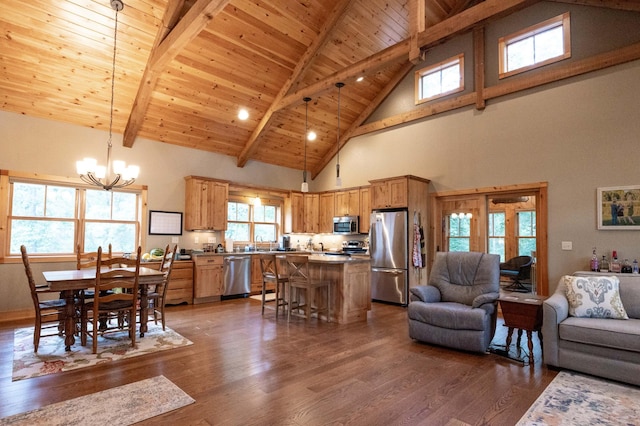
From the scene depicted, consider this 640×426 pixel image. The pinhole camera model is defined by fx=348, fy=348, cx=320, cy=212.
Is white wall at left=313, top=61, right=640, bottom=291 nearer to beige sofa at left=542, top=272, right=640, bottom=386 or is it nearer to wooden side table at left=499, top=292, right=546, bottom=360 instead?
beige sofa at left=542, top=272, right=640, bottom=386

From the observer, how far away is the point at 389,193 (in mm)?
6840

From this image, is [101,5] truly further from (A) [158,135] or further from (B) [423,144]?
(B) [423,144]

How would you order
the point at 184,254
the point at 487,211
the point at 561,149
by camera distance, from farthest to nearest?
1. the point at 184,254
2. the point at 487,211
3. the point at 561,149

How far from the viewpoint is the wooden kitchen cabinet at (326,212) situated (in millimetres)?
8578

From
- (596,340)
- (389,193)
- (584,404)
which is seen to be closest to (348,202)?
(389,193)

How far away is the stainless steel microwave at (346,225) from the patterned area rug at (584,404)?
504 cm

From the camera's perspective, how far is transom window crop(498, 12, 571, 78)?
537 centimetres

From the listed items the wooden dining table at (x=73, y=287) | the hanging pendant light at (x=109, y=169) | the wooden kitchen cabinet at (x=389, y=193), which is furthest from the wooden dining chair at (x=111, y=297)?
the wooden kitchen cabinet at (x=389, y=193)

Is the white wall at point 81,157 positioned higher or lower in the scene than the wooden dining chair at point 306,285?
higher

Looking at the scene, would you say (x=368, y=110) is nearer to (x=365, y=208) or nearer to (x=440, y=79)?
(x=440, y=79)

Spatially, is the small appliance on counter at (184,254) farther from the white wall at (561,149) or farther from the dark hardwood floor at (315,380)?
the white wall at (561,149)

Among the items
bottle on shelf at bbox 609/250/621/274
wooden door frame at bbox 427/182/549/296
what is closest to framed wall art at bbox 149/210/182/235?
wooden door frame at bbox 427/182/549/296

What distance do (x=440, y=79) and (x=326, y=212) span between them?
392 centimetres

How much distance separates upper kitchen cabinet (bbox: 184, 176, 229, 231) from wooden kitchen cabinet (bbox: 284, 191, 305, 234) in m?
1.81
